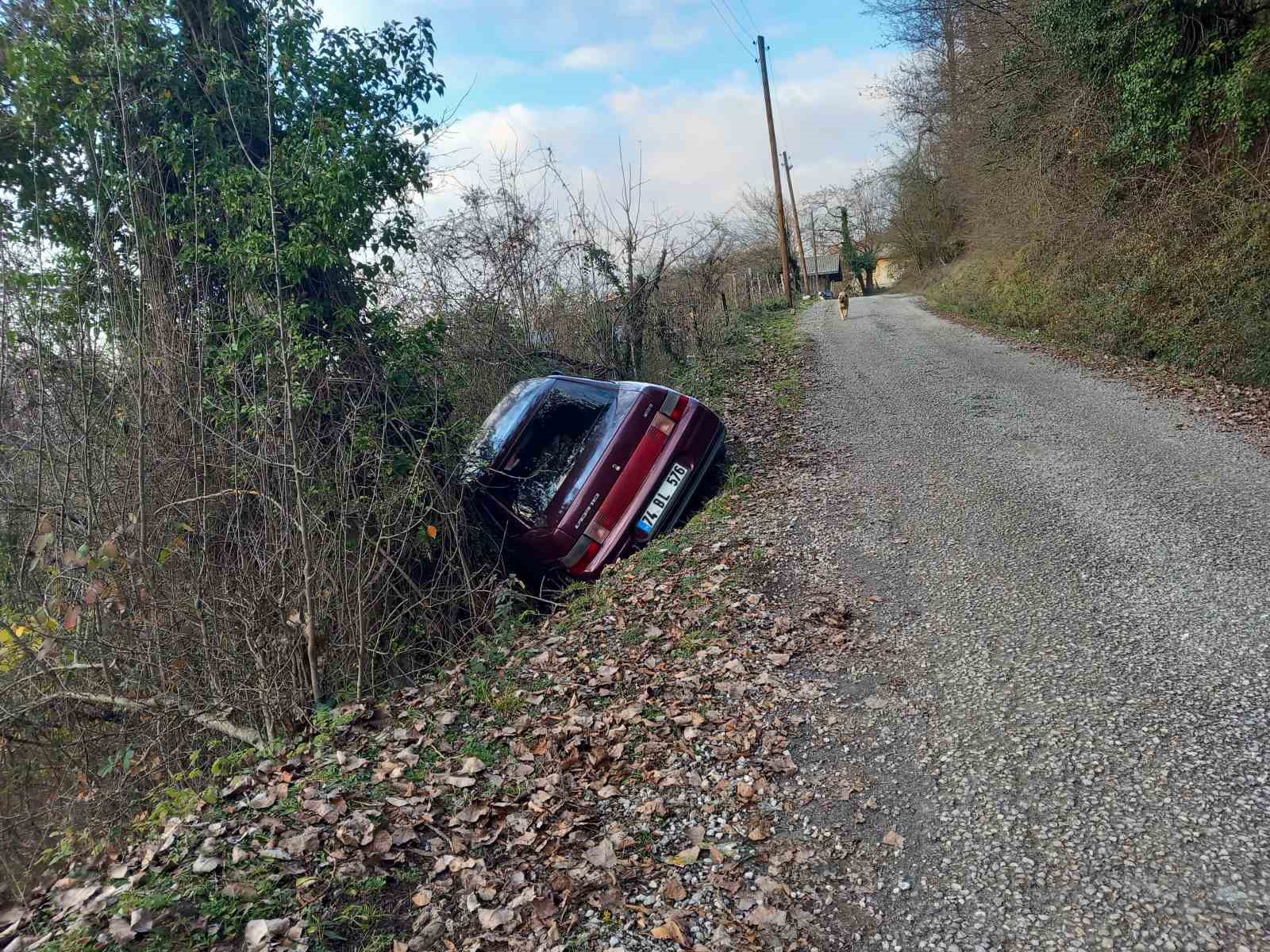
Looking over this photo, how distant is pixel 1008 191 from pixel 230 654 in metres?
20.1

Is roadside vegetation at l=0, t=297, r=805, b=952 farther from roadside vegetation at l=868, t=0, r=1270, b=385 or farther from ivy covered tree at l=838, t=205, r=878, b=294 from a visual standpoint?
ivy covered tree at l=838, t=205, r=878, b=294

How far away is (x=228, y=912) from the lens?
3092mm

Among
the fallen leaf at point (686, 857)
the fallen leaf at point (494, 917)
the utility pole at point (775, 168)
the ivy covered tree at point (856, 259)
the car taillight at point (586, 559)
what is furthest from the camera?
the ivy covered tree at point (856, 259)

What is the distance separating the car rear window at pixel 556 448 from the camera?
6.81 metres

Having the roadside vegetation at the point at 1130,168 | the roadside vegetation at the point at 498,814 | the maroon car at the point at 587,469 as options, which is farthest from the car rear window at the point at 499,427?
the roadside vegetation at the point at 1130,168

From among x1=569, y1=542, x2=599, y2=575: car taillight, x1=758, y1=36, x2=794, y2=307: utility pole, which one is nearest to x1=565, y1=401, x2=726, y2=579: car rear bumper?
x1=569, y1=542, x2=599, y2=575: car taillight

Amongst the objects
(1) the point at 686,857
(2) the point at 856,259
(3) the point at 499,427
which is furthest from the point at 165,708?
(2) the point at 856,259

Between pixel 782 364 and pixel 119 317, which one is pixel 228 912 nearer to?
pixel 119 317

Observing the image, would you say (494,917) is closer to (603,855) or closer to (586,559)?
(603,855)

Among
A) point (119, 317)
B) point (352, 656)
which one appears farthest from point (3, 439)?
point (352, 656)

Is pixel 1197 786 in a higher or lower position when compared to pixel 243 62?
lower

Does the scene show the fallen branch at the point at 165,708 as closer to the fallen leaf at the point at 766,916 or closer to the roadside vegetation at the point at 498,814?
the roadside vegetation at the point at 498,814

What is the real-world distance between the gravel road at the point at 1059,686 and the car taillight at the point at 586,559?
1.68 metres

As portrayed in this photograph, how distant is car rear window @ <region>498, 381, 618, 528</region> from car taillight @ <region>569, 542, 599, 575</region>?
0.43 m
